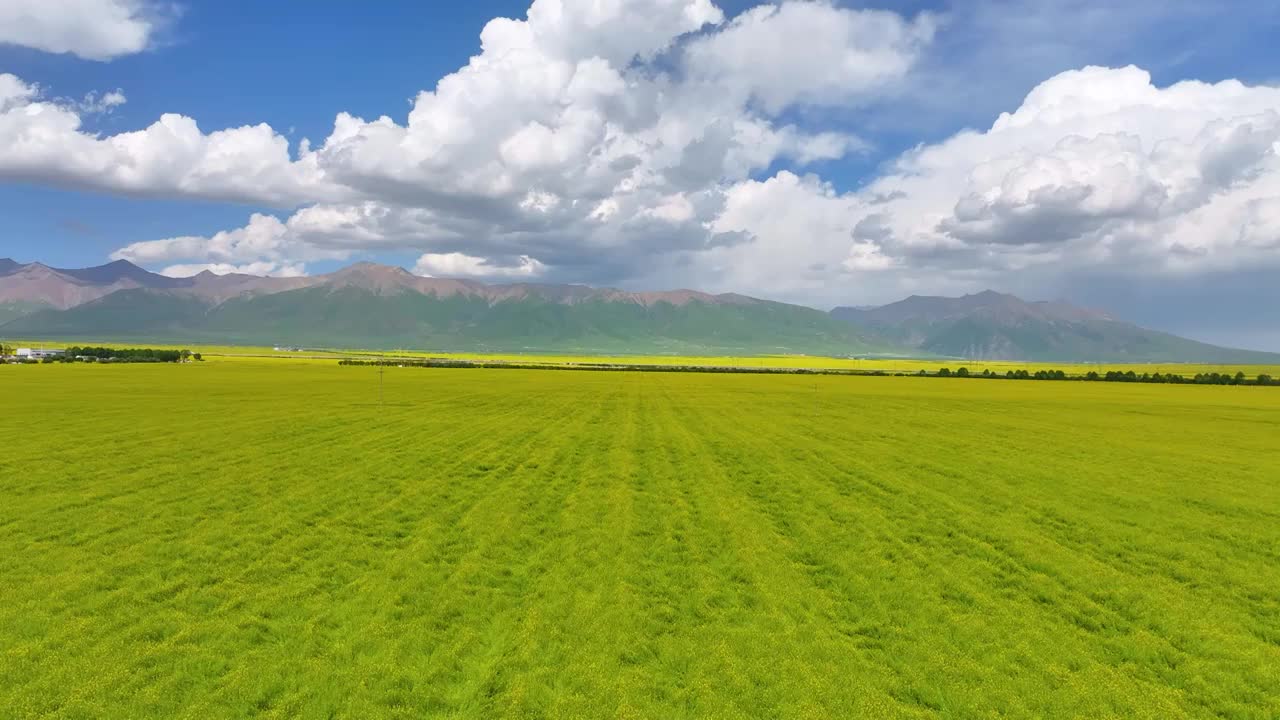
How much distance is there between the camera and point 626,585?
13445 mm

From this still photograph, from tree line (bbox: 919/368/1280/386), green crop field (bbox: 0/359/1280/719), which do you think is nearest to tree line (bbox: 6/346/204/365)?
green crop field (bbox: 0/359/1280/719)

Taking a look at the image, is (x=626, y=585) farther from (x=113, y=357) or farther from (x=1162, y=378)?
(x=113, y=357)

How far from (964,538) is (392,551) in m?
14.8

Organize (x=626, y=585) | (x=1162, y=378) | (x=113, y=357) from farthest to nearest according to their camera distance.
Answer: (x=113, y=357) < (x=1162, y=378) < (x=626, y=585)

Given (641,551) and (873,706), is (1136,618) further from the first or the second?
(641,551)

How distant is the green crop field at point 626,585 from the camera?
9.22m

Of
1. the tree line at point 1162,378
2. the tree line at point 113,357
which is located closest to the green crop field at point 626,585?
the tree line at point 1162,378

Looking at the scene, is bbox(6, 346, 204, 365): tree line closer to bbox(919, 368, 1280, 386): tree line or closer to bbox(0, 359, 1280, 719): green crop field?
bbox(0, 359, 1280, 719): green crop field

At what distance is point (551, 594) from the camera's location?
12867 millimetres

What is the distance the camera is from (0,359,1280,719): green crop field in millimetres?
9219

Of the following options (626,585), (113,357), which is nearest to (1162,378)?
(626,585)

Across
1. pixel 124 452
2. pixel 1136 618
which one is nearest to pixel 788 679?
pixel 1136 618

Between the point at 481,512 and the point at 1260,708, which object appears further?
the point at 481,512

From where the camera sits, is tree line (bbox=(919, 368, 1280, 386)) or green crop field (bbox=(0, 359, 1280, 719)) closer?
green crop field (bbox=(0, 359, 1280, 719))
